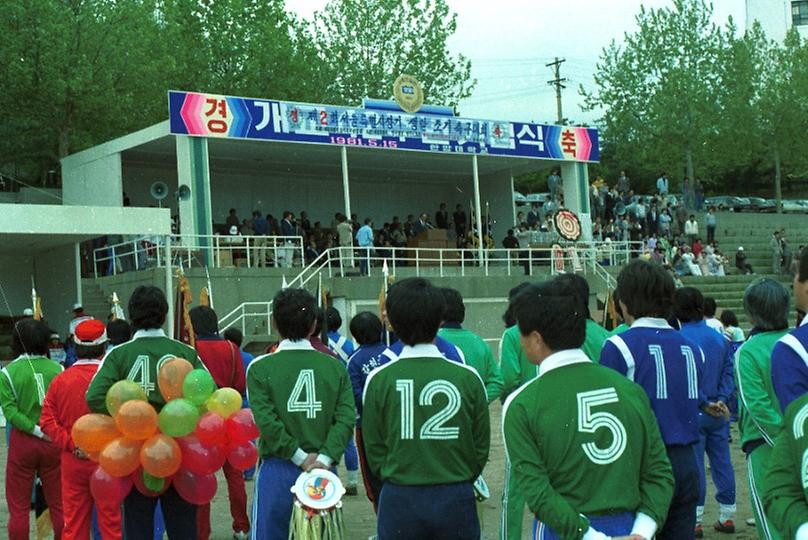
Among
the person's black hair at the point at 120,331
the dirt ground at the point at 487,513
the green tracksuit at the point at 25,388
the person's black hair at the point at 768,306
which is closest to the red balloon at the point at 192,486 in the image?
the green tracksuit at the point at 25,388

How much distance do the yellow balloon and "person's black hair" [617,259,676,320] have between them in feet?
7.41

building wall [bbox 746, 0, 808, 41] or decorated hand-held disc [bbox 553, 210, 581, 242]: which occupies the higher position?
building wall [bbox 746, 0, 808, 41]

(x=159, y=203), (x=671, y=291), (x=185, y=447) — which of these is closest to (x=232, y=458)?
(x=185, y=447)

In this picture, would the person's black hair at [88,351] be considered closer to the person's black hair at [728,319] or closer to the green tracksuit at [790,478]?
the green tracksuit at [790,478]

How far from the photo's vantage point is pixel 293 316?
17.8ft

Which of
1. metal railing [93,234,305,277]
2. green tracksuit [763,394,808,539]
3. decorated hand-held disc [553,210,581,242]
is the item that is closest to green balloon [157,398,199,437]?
green tracksuit [763,394,808,539]

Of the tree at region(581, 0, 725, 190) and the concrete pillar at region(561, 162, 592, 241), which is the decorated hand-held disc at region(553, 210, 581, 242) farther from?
the tree at region(581, 0, 725, 190)

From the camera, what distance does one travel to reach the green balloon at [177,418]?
18.3ft

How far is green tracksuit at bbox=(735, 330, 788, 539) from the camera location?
5.02m

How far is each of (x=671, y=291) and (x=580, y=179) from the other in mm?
26299

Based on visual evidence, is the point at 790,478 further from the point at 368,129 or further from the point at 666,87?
the point at 666,87

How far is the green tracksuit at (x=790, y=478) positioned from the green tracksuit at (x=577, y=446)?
0.61 m

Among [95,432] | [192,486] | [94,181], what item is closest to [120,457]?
[95,432]

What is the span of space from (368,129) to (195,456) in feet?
69.2
